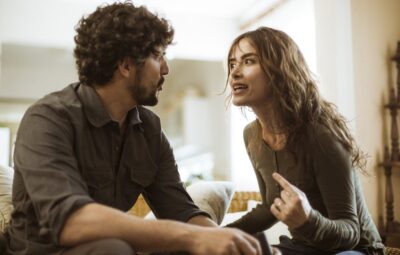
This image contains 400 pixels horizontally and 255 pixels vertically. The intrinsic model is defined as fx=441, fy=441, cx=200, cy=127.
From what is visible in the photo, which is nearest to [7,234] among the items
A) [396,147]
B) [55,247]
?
[55,247]

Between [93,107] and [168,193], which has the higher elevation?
[93,107]

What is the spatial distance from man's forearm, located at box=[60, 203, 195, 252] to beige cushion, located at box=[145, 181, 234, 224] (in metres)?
0.74

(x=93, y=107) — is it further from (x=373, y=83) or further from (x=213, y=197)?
(x=373, y=83)

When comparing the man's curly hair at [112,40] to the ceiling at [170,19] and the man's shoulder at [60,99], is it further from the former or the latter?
the ceiling at [170,19]

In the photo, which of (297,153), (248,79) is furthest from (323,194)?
(248,79)

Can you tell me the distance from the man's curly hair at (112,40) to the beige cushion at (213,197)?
2.07 ft

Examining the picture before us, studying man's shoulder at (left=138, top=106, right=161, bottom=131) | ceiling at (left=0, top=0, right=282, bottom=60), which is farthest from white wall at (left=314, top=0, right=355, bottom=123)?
man's shoulder at (left=138, top=106, right=161, bottom=131)

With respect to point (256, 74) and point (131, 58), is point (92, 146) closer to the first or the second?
point (131, 58)

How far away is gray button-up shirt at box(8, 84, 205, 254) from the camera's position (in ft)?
3.21

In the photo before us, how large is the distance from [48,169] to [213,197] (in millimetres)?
856

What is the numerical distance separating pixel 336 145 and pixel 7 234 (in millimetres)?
934

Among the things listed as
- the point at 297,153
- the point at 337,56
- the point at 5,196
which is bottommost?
the point at 5,196

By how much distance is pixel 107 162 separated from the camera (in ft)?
3.97

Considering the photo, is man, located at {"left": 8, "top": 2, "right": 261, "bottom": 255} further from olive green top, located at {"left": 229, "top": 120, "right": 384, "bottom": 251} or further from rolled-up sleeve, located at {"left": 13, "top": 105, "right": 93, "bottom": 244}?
olive green top, located at {"left": 229, "top": 120, "right": 384, "bottom": 251}
